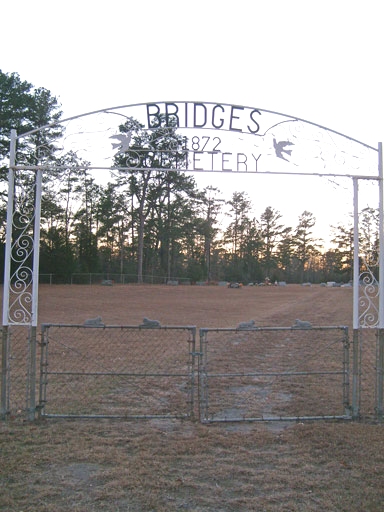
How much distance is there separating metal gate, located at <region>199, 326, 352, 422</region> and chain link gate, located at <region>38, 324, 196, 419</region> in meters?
0.45

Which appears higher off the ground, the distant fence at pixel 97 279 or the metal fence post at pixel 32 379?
Result: the distant fence at pixel 97 279

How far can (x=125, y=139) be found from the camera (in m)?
6.39

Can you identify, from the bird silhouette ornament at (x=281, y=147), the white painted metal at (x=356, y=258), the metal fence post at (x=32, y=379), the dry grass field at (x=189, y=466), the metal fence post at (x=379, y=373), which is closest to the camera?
the dry grass field at (x=189, y=466)

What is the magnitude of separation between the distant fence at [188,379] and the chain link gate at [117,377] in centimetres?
1

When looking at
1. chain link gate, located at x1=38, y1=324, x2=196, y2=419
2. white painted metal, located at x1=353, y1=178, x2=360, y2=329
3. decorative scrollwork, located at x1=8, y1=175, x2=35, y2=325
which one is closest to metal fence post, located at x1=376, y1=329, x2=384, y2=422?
white painted metal, located at x1=353, y1=178, x2=360, y2=329

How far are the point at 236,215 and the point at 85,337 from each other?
2199 inches

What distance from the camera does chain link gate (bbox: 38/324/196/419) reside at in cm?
629

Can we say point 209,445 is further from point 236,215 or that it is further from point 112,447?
point 236,215

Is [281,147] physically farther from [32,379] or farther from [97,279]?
[97,279]

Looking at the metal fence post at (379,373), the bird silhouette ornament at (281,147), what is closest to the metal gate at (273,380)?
the metal fence post at (379,373)

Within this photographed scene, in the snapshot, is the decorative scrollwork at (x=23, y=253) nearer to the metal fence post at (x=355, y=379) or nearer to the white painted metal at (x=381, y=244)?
the metal fence post at (x=355, y=379)

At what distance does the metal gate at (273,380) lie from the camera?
6.32 m

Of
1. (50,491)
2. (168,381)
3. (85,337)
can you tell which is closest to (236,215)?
(85,337)

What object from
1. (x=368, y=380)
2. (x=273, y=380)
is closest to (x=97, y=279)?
(x=273, y=380)
